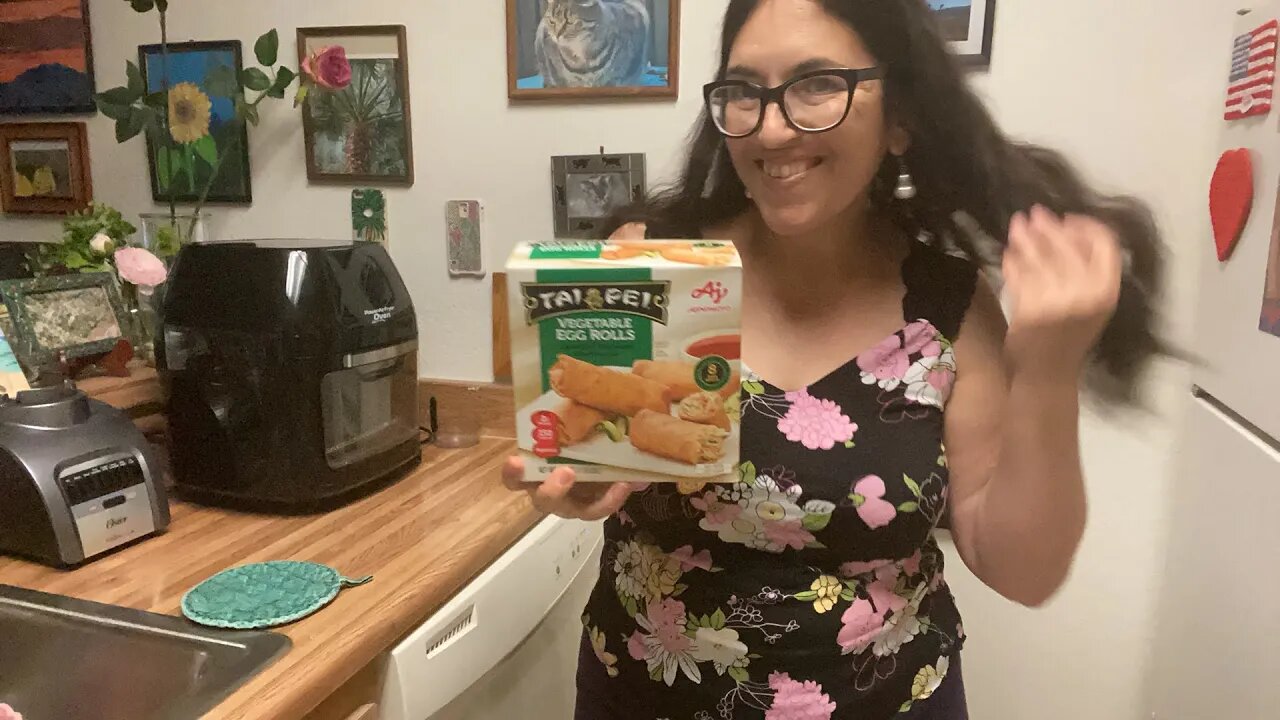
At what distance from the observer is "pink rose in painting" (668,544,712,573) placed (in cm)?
86

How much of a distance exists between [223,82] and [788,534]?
1.24m

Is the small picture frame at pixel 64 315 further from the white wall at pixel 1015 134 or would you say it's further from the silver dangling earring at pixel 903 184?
the silver dangling earring at pixel 903 184

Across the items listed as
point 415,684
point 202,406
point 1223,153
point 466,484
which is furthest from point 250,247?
point 1223,153

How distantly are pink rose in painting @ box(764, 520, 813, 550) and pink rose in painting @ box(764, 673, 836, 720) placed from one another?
0.41 ft

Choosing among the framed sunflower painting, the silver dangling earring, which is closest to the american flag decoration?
the silver dangling earring

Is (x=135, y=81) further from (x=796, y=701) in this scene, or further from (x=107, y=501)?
(x=796, y=701)

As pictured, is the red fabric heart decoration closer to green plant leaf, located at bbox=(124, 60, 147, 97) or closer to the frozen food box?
the frozen food box

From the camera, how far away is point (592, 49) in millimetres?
1391

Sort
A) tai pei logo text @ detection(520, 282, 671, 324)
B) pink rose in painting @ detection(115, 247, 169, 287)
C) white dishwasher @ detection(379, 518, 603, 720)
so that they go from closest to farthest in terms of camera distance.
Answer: tai pei logo text @ detection(520, 282, 671, 324) < white dishwasher @ detection(379, 518, 603, 720) < pink rose in painting @ detection(115, 247, 169, 287)

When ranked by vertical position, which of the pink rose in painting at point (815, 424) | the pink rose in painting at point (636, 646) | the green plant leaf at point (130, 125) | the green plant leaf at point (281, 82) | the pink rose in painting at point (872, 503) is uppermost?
the green plant leaf at point (281, 82)

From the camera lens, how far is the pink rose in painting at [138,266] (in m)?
1.36

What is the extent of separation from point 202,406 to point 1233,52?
1.40 metres

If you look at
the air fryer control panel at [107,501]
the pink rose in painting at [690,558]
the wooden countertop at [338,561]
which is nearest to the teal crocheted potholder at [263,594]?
the wooden countertop at [338,561]

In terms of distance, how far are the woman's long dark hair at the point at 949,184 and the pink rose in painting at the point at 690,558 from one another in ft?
1.11
